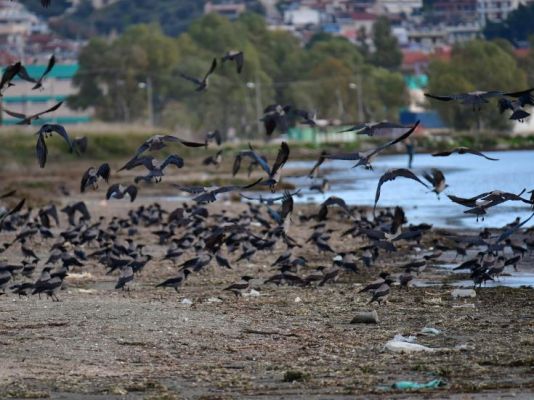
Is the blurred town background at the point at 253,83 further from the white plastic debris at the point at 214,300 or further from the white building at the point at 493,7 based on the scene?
the white plastic debris at the point at 214,300

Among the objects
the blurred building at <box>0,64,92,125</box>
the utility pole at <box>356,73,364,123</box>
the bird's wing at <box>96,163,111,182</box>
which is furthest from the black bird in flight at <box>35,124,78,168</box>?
the blurred building at <box>0,64,92,125</box>

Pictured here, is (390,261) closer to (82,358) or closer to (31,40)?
(82,358)

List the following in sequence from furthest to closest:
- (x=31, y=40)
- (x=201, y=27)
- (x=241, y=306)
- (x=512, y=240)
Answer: (x=31, y=40) → (x=201, y=27) → (x=512, y=240) → (x=241, y=306)

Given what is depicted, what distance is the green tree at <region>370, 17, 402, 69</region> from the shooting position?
136m

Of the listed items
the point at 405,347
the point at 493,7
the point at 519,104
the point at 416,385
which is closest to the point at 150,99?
the point at 519,104

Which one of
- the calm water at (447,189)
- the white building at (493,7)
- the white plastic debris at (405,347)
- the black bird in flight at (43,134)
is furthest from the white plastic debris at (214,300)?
the white building at (493,7)

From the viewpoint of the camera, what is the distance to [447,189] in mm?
47656

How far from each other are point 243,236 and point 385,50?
117883 mm

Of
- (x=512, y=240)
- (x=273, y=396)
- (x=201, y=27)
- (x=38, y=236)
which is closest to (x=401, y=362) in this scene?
(x=273, y=396)

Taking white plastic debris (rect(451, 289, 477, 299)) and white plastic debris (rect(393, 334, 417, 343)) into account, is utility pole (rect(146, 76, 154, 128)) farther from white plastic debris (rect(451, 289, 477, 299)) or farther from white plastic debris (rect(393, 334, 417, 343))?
white plastic debris (rect(393, 334, 417, 343))

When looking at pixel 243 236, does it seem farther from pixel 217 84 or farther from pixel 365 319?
pixel 217 84

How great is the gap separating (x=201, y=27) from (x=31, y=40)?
195 feet

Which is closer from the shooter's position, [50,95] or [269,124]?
[269,124]

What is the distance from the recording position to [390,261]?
22.8 meters
